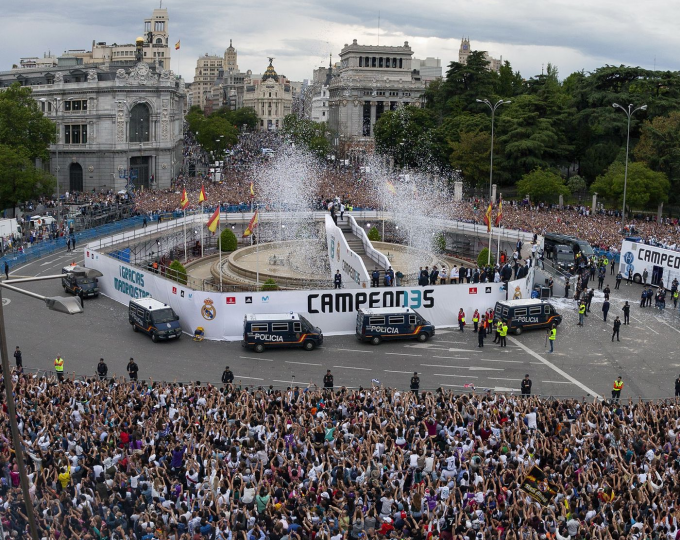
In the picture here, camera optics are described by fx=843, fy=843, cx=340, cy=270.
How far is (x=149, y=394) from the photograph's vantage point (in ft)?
78.0

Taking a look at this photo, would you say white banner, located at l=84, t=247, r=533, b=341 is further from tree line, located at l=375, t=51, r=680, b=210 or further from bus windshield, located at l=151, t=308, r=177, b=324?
tree line, located at l=375, t=51, r=680, b=210

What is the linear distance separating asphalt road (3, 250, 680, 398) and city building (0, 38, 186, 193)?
50.0 metres

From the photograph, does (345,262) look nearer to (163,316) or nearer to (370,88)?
(163,316)

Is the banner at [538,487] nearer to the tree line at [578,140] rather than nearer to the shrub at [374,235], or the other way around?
the shrub at [374,235]

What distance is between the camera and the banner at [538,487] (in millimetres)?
16355

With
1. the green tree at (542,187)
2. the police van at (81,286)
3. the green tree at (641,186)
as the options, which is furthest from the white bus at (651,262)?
the police van at (81,286)

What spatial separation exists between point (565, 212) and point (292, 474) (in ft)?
176

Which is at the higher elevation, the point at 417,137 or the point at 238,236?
the point at 417,137

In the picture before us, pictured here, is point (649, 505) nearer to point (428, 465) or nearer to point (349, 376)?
point (428, 465)

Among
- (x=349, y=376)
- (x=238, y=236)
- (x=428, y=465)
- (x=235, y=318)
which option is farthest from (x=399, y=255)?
(x=428, y=465)

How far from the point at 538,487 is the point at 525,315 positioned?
68.0 feet

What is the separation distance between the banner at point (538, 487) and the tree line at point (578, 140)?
52.7 meters

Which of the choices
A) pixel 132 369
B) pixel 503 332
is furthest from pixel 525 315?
pixel 132 369

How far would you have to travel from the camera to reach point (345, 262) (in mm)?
42656
